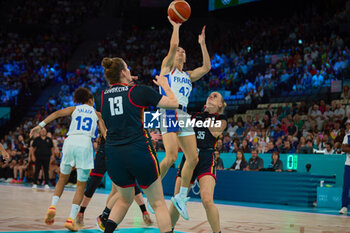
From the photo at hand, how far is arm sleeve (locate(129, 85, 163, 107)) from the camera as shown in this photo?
4300mm

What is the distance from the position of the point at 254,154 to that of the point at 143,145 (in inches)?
359

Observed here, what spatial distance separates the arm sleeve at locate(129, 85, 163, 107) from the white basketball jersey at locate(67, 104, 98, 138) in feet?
9.12

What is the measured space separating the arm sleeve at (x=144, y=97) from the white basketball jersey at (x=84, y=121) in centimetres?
278

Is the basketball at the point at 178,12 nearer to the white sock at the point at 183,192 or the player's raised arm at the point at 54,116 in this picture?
the player's raised arm at the point at 54,116

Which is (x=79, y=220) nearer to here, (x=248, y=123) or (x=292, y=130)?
(x=292, y=130)

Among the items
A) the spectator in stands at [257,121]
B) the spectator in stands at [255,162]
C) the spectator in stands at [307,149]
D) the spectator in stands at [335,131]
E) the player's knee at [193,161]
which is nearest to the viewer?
the player's knee at [193,161]

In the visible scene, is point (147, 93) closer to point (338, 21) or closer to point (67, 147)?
point (67, 147)

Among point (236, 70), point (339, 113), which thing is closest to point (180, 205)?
point (339, 113)

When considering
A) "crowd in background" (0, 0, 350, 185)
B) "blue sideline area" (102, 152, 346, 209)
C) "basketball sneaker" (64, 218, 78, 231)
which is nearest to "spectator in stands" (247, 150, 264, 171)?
"crowd in background" (0, 0, 350, 185)

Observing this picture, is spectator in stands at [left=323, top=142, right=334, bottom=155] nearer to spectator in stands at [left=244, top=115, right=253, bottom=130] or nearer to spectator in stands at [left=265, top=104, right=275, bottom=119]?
spectator in stands at [left=265, top=104, right=275, bottom=119]

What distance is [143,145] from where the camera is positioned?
4.34m

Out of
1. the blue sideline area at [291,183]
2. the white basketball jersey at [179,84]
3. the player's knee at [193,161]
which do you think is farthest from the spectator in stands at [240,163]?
the player's knee at [193,161]

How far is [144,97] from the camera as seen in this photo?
4309mm

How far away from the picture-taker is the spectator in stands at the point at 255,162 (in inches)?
511
